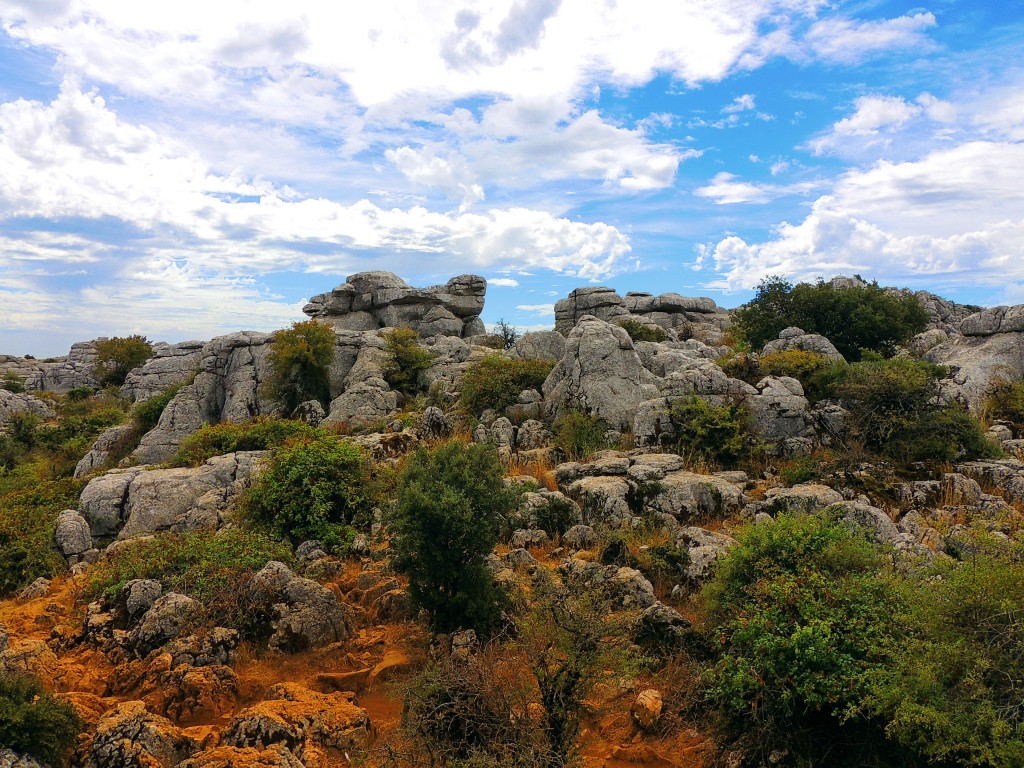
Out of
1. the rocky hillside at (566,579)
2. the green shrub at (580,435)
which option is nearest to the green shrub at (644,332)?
the rocky hillside at (566,579)

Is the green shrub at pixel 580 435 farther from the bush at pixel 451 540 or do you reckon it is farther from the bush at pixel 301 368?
the bush at pixel 301 368

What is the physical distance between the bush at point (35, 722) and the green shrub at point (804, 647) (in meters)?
6.69

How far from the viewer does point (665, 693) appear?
7859 millimetres

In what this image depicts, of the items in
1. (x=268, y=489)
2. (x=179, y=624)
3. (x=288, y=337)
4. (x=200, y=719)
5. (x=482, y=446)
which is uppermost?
(x=288, y=337)

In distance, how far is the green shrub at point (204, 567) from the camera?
976cm

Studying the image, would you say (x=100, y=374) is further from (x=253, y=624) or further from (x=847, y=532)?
(x=847, y=532)

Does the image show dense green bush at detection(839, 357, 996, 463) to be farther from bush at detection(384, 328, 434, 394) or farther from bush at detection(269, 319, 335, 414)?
bush at detection(269, 319, 335, 414)

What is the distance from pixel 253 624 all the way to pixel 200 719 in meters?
1.82

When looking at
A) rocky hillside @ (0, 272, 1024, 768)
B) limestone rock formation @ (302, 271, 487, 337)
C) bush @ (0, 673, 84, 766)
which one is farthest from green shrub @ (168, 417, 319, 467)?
limestone rock formation @ (302, 271, 487, 337)

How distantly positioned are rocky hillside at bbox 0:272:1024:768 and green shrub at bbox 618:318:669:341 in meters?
11.0

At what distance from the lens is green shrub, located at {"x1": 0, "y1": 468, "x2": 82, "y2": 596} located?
503 inches

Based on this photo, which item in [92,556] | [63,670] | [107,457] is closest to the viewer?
[63,670]

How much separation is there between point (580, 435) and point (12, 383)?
52.6 m

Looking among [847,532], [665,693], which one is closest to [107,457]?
[665,693]
